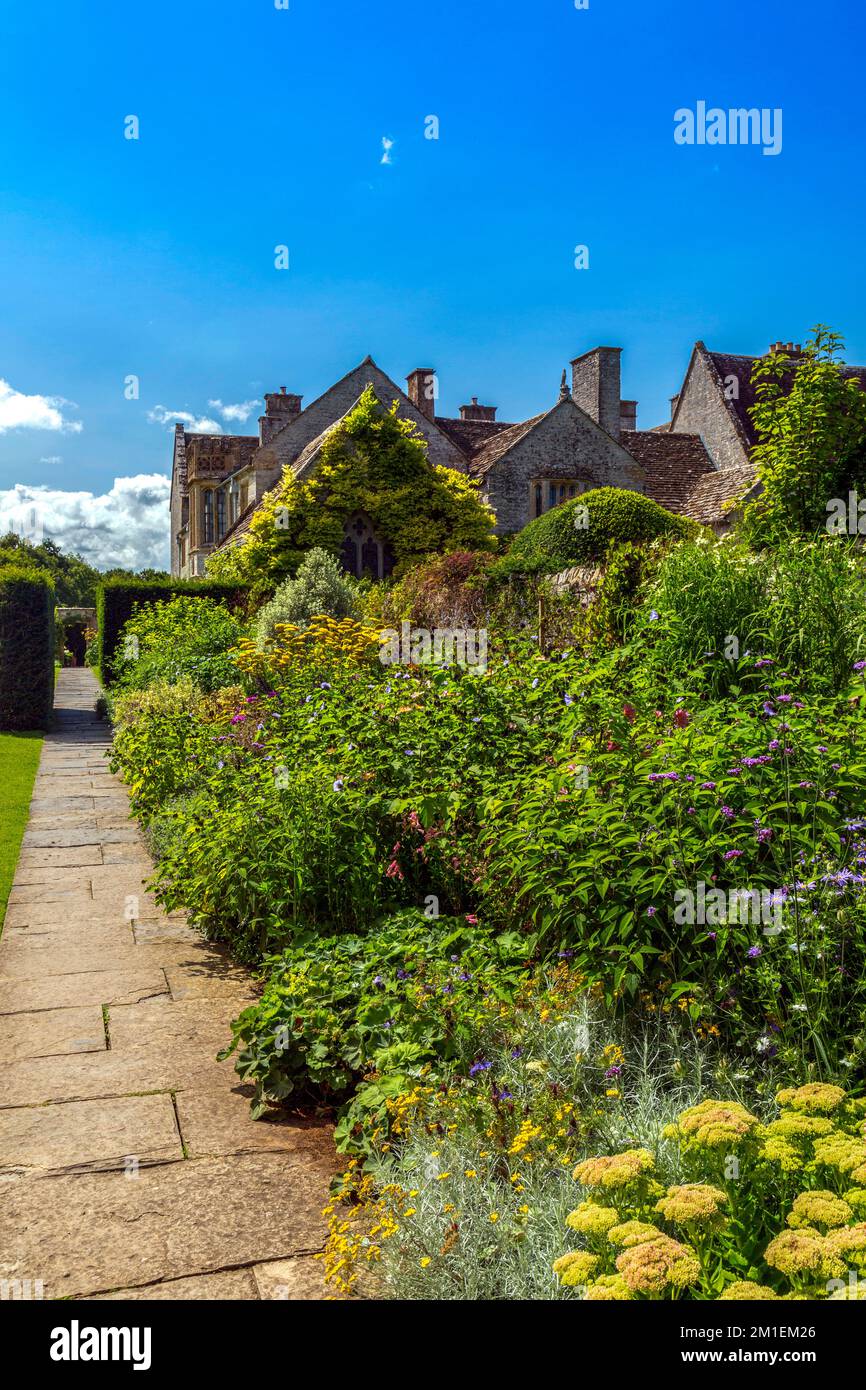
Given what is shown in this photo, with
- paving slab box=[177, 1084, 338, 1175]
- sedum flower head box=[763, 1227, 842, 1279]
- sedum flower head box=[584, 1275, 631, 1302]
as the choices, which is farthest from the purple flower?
sedum flower head box=[763, 1227, 842, 1279]

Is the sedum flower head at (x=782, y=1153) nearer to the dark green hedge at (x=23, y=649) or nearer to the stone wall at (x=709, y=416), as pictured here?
the dark green hedge at (x=23, y=649)

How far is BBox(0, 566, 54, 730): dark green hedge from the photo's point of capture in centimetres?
1827

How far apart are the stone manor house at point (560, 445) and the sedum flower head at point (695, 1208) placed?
22.2 meters

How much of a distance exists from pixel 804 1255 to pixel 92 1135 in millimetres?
2667

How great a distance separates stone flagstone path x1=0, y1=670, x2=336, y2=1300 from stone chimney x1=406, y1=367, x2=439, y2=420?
86.4 ft

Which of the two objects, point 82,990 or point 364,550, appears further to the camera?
point 364,550

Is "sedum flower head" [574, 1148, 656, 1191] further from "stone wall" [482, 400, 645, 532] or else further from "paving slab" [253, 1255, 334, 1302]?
"stone wall" [482, 400, 645, 532]

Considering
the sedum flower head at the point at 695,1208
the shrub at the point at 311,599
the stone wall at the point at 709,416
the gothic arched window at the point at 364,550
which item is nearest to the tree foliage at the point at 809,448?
the shrub at the point at 311,599

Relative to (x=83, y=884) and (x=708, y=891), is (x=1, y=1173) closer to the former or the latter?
(x=708, y=891)

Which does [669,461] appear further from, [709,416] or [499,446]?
[499,446]

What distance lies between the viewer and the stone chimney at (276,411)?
105 ft

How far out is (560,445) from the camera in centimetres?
2883

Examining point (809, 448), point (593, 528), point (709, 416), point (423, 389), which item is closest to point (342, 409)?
point (423, 389)

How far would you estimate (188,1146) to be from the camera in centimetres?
371
